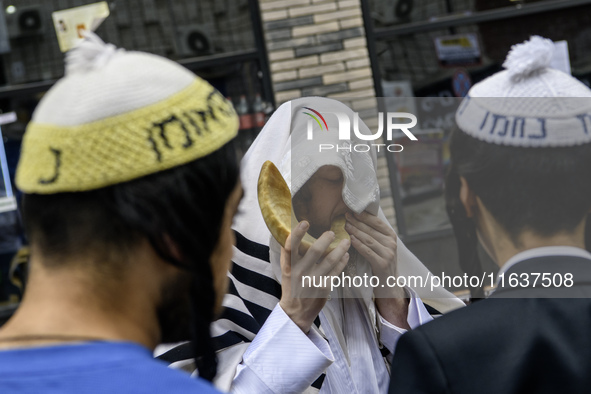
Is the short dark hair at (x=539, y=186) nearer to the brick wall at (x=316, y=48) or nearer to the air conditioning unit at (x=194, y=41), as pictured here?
the brick wall at (x=316, y=48)

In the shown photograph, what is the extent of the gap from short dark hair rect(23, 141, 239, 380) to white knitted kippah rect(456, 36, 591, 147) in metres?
0.58

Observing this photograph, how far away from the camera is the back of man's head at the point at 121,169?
38.8 inches

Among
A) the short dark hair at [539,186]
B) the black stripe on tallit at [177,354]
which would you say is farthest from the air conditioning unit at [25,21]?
the short dark hair at [539,186]

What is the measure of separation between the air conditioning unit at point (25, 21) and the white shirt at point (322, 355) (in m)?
4.63

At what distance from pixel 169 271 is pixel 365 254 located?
72 cm

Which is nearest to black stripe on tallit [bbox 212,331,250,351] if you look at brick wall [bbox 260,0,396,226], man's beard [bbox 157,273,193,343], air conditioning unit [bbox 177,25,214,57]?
man's beard [bbox 157,273,193,343]

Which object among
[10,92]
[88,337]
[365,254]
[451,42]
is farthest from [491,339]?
[10,92]

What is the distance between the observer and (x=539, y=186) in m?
1.30

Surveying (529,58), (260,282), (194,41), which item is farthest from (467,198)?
(194,41)

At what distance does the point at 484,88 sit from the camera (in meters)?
1.42

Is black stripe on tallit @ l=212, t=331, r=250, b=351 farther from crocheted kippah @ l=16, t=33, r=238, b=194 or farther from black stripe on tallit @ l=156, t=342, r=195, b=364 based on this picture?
crocheted kippah @ l=16, t=33, r=238, b=194

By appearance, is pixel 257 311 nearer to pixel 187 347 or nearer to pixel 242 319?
pixel 242 319

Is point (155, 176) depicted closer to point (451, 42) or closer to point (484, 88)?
point (484, 88)

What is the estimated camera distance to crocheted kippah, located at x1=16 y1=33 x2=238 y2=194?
0.98 m
